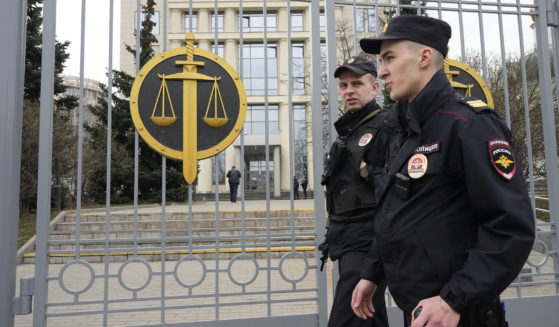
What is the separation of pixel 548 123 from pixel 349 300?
2.92 meters

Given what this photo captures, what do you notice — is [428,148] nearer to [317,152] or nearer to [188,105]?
[317,152]

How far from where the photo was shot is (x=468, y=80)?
3494mm

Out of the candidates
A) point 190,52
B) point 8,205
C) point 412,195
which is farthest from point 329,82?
point 8,205

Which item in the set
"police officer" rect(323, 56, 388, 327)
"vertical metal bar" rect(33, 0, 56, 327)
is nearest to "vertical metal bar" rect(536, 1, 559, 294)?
"police officer" rect(323, 56, 388, 327)

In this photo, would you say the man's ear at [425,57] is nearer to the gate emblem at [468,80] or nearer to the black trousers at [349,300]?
the black trousers at [349,300]

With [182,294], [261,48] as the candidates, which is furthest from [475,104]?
[261,48]

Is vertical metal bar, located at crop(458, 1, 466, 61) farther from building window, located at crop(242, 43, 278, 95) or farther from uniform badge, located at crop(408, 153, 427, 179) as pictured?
uniform badge, located at crop(408, 153, 427, 179)

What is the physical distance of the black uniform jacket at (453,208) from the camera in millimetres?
1117

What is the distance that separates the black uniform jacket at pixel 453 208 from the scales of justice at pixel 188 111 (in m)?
1.81

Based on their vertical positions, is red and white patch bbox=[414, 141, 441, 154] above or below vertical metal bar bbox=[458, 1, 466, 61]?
below

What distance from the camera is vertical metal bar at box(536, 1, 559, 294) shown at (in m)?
3.46

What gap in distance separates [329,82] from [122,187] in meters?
11.1

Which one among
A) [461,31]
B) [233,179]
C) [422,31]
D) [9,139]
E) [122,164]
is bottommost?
[233,179]

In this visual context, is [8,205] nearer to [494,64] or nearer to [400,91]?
[400,91]
